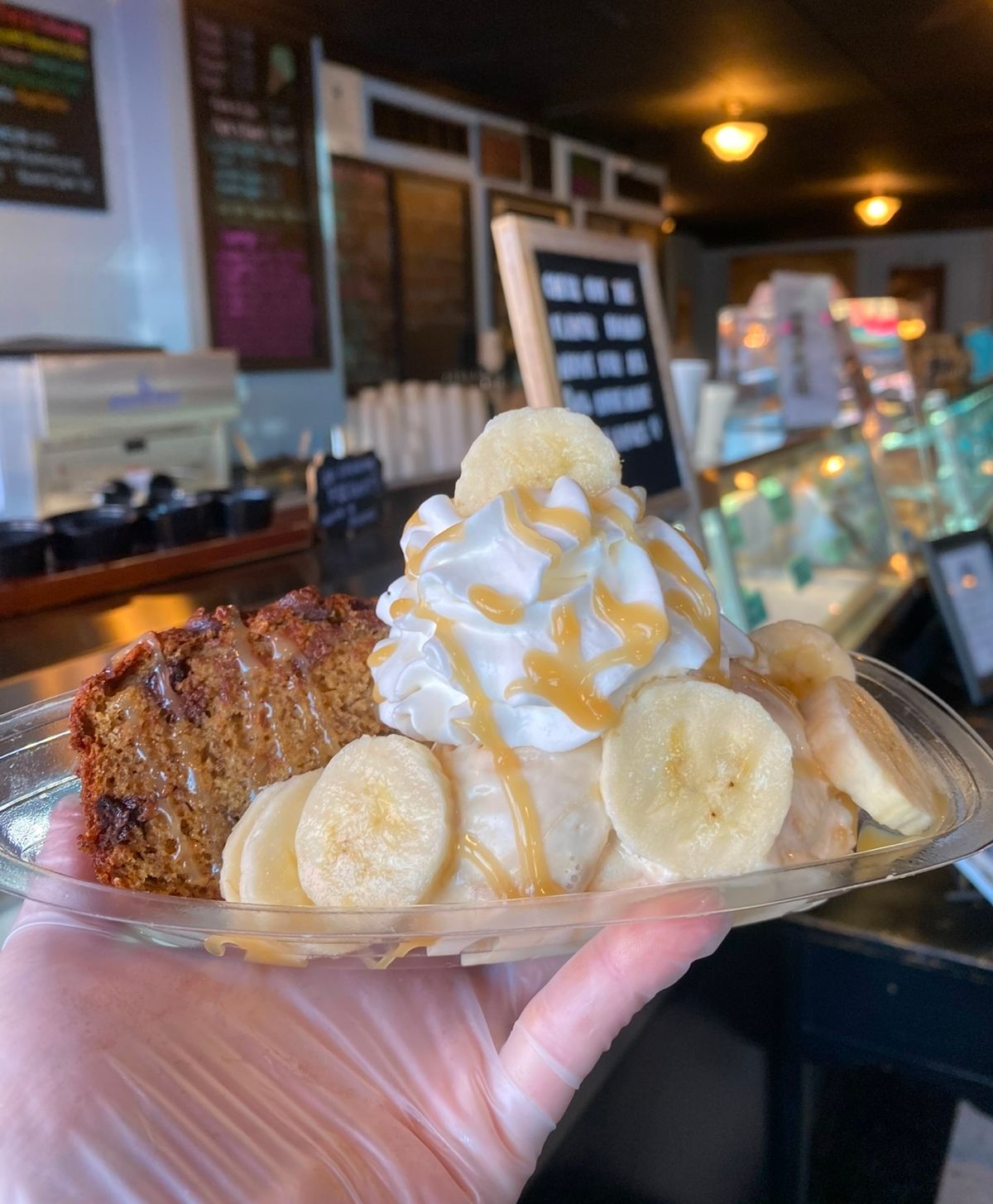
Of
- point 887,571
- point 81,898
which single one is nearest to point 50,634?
point 81,898

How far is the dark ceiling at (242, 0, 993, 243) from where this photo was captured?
4.45 meters

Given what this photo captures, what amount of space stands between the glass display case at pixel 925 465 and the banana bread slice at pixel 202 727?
2814 mm

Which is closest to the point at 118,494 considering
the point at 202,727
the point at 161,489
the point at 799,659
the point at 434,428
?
the point at 161,489

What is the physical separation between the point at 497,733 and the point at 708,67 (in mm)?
5492

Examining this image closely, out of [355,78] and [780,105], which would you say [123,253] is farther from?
[780,105]

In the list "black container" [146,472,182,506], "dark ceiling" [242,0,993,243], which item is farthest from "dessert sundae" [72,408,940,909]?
"dark ceiling" [242,0,993,243]

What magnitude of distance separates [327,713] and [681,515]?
3.73 ft

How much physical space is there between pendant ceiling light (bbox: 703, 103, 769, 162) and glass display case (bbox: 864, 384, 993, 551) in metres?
3.19

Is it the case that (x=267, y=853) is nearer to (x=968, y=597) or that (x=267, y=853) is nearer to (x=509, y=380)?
(x=968, y=597)

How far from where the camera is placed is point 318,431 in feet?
17.1

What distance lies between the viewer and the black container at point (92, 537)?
7.50ft

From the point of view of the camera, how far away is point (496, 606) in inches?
37.7

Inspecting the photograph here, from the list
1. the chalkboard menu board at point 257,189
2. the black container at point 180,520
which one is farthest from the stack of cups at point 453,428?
the black container at point 180,520

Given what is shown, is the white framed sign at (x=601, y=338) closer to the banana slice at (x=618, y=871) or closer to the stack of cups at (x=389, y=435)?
the banana slice at (x=618, y=871)
